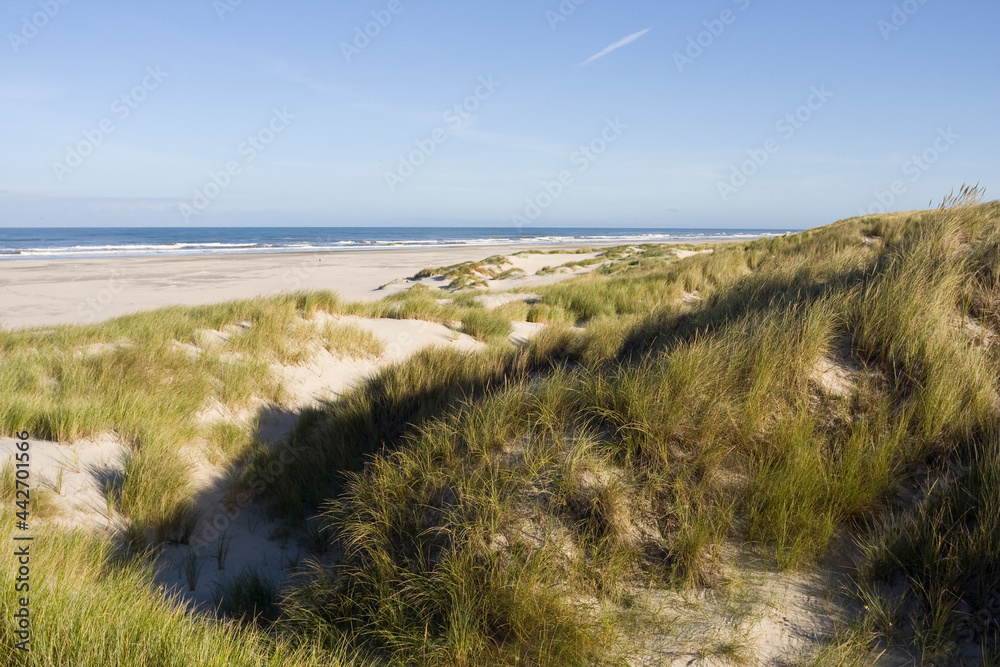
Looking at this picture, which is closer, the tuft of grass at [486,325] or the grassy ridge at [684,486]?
the grassy ridge at [684,486]

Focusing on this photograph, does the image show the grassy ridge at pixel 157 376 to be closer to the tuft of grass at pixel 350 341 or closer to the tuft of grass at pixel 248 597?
the tuft of grass at pixel 350 341

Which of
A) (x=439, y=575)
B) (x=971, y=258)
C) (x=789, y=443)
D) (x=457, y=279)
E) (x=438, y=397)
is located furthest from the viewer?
(x=457, y=279)

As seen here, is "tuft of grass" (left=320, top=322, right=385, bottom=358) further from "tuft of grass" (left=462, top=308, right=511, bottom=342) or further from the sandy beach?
the sandy beach

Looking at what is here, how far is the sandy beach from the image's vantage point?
14.5m

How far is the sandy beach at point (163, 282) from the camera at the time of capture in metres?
14.5

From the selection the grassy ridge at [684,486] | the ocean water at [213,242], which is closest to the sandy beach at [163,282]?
the ocean water at [213,242]

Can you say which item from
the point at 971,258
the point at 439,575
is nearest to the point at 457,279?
the point at 971,258

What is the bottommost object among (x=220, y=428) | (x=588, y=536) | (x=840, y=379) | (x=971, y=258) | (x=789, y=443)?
(x=220, y=428)

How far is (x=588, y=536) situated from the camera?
2830mm

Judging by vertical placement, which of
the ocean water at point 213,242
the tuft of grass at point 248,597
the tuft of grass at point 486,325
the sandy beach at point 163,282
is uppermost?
the ocean water at point 213,242

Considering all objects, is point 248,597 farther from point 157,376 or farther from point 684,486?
point 157,376

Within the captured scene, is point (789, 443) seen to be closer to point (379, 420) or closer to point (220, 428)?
point (379, 420)

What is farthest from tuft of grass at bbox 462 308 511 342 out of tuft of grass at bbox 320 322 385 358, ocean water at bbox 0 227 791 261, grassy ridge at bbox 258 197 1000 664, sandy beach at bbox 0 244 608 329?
ocean water at bbox 0 227 791 261

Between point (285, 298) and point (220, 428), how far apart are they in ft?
13.1
